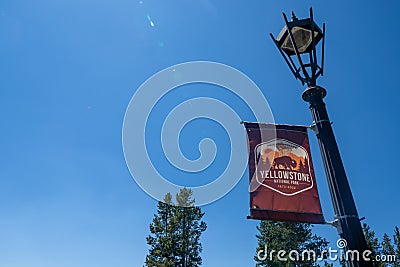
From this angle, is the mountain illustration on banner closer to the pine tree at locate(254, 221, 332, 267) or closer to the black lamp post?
the black lamp post

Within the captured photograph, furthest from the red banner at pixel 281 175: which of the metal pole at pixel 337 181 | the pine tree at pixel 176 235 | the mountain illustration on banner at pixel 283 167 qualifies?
the pine tree at pixel 176 235

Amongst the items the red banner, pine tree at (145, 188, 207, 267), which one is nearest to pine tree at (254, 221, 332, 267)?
pine tree at (145, 188, 207, 267)

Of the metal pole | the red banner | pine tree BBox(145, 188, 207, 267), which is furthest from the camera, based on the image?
pine tree BBox(145, 188, 207, 267)

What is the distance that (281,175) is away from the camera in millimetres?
4109

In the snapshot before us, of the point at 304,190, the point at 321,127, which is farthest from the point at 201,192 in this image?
the point at 321,127

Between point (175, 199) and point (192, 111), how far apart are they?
22127 millimetres

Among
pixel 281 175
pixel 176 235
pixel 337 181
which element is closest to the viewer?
pixel 337 181

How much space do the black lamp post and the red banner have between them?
21.1 inches

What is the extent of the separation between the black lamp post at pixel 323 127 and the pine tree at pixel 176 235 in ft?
65.3

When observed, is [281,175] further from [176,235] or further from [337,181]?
[176,235]

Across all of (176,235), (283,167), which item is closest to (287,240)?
(176,235)

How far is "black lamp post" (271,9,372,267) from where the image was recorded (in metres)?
3.07

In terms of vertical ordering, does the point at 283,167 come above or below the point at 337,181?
above

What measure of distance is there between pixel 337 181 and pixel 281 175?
2.77 feet
